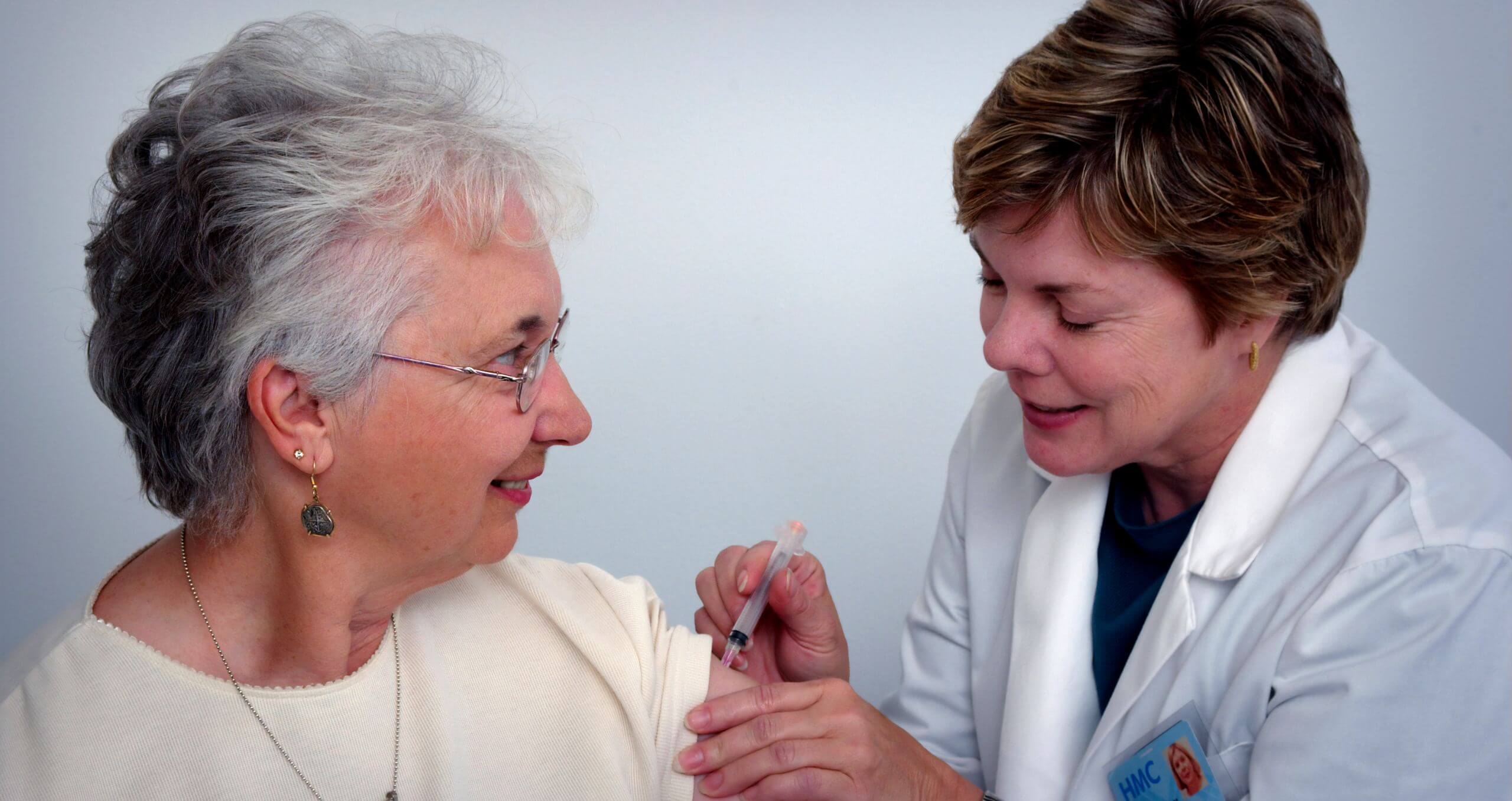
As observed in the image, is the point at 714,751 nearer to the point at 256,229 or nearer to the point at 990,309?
the point at 990,309

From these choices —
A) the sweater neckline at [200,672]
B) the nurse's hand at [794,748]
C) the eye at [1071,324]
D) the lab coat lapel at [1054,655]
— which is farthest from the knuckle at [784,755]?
the eye at [1071,324]

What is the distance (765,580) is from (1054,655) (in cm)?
41

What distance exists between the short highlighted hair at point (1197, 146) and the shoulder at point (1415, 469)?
0.19 meters

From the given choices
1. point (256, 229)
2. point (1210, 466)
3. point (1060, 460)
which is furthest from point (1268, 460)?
point (256, 229)

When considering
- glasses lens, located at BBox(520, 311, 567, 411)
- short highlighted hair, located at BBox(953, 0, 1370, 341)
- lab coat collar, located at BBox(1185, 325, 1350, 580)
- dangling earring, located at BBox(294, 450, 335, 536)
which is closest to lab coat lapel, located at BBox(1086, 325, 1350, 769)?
lab coat collar, located at BBox(1185, 325, 1350, 580)

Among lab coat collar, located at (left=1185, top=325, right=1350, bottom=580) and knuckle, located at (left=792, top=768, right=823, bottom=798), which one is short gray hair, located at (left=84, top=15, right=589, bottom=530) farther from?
lab coat collar, located at (left=1185, top=325, right=1350, bottom=580)

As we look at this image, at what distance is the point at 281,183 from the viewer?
117 cm

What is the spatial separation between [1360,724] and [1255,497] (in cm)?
32

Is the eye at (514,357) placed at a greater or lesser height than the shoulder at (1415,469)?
greater

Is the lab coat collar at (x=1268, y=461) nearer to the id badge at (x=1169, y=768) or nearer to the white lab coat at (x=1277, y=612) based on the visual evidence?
the white lab coat at (x=1277, y=612)


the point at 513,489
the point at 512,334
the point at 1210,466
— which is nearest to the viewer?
the point at 512,334

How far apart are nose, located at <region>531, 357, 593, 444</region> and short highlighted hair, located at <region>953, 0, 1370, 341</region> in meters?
0.54

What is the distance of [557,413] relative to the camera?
1.33 meters

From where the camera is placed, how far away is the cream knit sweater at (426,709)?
3.99 feet
